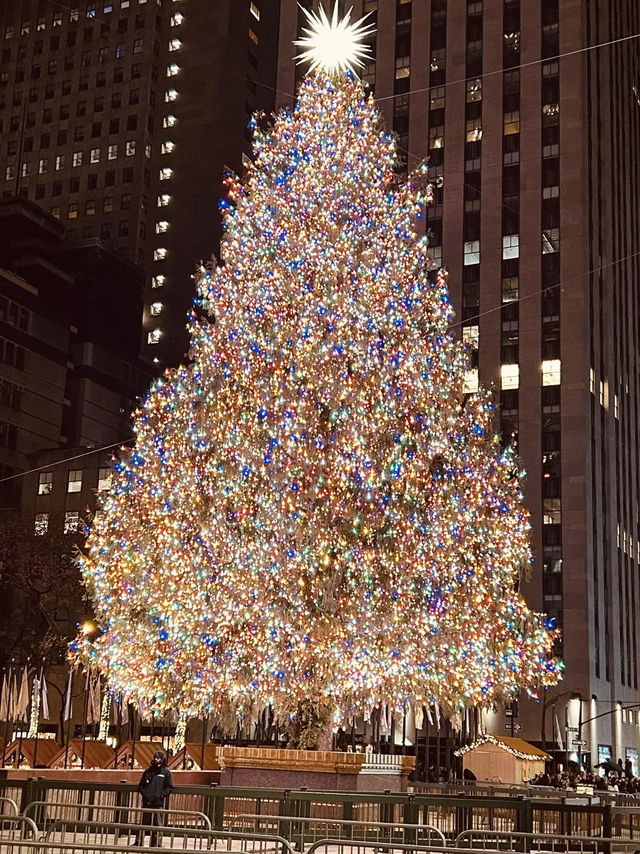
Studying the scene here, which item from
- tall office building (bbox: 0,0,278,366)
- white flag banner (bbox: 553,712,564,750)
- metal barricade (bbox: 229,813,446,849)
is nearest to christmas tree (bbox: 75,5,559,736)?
metal barricade (bbox: 229,813,446,849)

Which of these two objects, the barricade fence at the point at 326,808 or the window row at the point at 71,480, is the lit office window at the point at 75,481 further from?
the barricade fence at the point at 326,808

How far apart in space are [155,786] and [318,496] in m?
9.98

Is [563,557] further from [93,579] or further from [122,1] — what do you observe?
[122,1]

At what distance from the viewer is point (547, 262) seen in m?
86.8

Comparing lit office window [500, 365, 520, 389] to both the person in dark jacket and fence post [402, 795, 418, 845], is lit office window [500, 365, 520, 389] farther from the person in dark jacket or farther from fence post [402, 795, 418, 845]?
fence post [402, 795, 418, 845]

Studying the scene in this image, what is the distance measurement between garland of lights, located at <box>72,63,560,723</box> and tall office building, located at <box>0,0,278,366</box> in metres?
86.5

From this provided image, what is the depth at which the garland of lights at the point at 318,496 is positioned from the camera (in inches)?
1029

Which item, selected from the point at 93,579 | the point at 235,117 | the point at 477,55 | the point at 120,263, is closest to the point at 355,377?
the point at 93,579

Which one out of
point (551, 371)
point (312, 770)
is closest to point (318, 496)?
point (312, 770)

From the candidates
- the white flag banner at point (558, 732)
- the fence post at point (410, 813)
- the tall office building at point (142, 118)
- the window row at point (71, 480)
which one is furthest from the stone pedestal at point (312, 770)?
the tall office building at point (142, 118)

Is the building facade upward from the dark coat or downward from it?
upward

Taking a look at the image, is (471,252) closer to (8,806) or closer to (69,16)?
(8,806)

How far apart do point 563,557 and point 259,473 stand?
187 ft

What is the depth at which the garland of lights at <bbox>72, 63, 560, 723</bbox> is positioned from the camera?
26.1m
